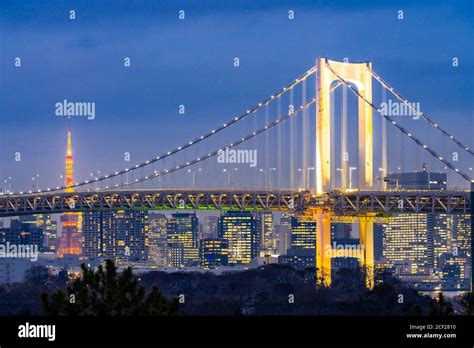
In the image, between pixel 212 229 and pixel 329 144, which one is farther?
pixel 212 229

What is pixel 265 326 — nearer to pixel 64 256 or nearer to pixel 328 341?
pixel 328 341

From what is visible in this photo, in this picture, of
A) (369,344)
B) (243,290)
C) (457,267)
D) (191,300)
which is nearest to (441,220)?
(457,267)

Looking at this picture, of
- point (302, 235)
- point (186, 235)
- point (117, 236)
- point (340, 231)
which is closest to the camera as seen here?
point (340, 231)

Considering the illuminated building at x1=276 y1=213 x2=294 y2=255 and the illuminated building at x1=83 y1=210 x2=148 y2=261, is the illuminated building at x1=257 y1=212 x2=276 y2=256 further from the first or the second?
the illuminated building at x1=83 y1=210 x2=148 y2=261

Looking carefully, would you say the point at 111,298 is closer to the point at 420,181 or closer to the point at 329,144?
the point at 329,144

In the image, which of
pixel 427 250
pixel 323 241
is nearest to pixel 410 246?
pixel 427 250

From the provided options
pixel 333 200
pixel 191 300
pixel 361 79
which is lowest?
pixel 191 300

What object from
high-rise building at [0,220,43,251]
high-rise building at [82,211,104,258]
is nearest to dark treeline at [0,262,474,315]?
high-rise building at [0,220,43,251]
